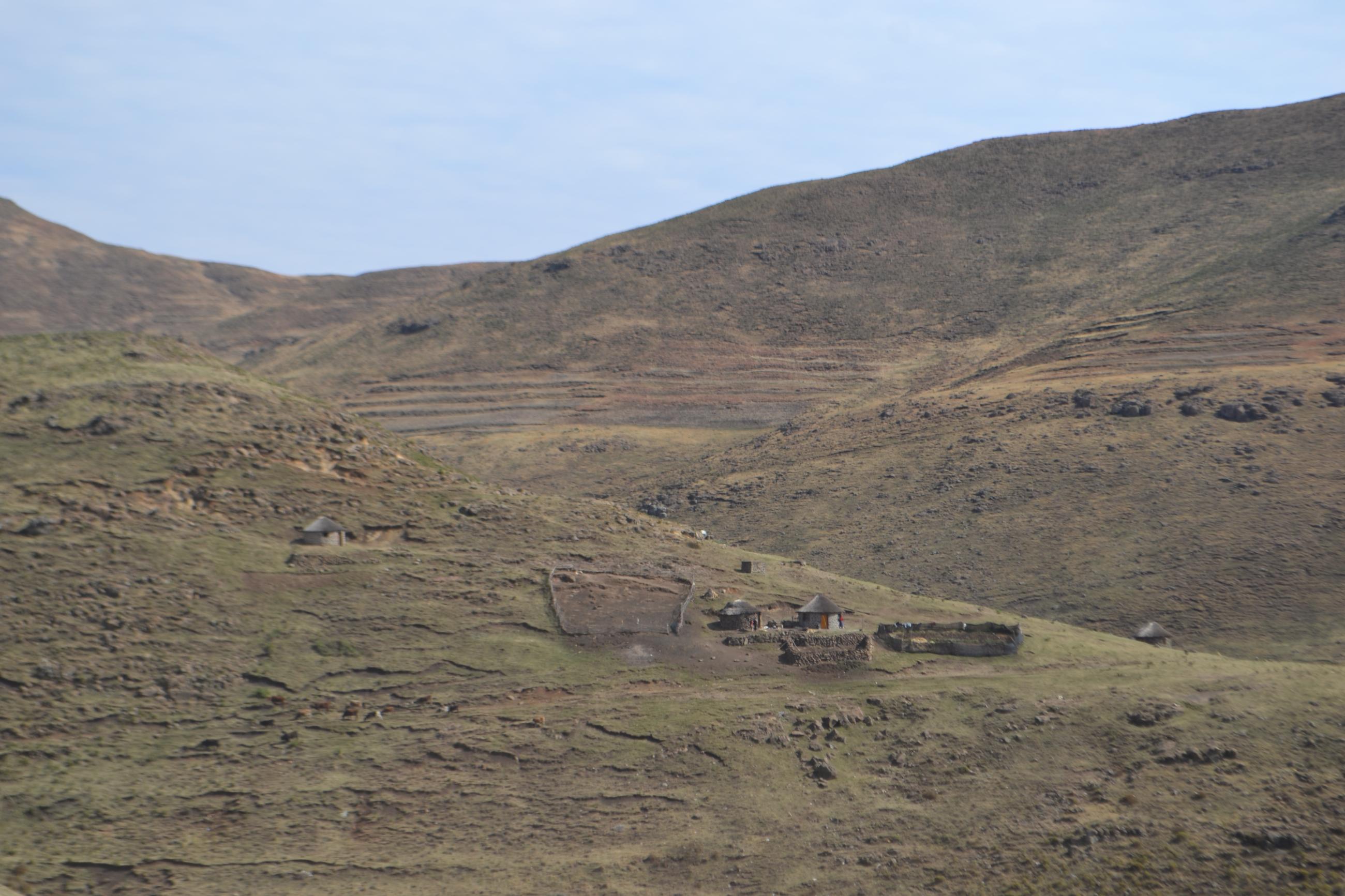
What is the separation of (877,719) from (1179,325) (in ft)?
154

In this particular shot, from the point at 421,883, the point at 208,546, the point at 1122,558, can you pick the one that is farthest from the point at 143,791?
the point at 1122,558

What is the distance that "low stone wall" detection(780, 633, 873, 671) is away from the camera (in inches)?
1141

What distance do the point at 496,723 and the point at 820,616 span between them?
854 centimetres

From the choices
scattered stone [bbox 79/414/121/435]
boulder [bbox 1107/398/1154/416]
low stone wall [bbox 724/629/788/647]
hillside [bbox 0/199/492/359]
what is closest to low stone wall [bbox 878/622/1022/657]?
low stone wall [bbox 724/629/788/647]

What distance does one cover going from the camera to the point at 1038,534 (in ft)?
165

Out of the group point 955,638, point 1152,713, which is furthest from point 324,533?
point 1152,713

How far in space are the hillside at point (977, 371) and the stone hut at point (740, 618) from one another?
16649 mm

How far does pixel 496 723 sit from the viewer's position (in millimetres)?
26281

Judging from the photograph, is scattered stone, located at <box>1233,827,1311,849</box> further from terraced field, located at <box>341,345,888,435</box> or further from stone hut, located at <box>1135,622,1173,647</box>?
terraced field, located at <box>341,345,888,435</box>

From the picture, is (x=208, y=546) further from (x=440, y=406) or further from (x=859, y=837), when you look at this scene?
(x=440, y=406)

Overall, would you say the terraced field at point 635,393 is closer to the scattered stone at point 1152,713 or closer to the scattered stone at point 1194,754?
the scattered stone at point 1152,713

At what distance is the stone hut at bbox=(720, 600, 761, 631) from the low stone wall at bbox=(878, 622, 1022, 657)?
2.88m

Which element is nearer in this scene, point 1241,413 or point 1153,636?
point 1153,636

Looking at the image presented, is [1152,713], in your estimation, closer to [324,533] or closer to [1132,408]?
[324,533]
